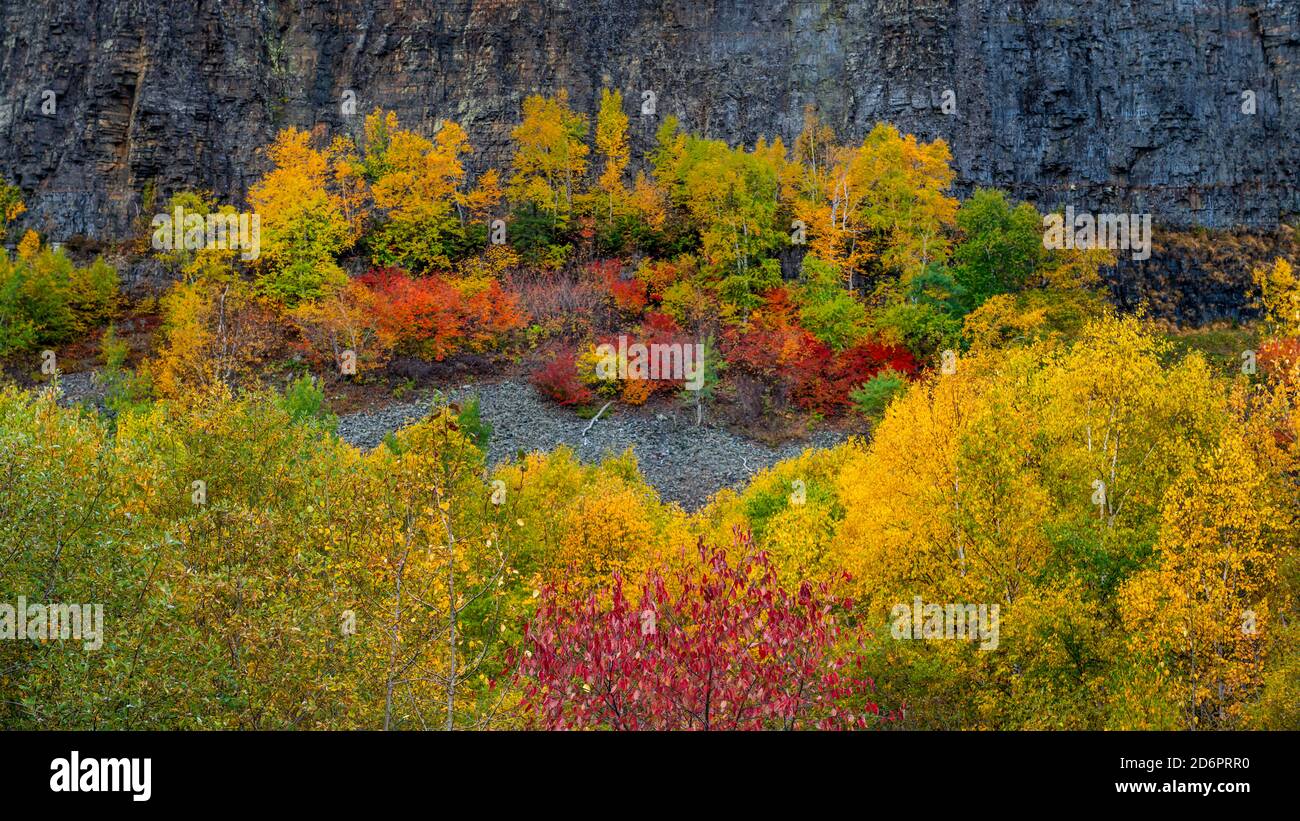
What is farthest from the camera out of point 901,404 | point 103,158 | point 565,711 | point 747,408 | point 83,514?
point 103,158

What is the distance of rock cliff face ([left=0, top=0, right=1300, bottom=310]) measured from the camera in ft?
241

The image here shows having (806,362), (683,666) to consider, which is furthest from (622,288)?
(683,666)

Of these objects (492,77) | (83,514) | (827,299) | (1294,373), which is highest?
(492,77)

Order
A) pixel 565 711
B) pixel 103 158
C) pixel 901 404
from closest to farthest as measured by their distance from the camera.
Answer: pixel 565 711 < pixel 901 404 < pixel 103 158

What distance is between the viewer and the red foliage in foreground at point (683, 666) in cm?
1546

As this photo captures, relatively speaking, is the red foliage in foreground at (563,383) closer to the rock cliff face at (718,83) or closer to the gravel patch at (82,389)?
the gravel patch at (82,389)

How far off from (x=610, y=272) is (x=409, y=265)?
12.5 m

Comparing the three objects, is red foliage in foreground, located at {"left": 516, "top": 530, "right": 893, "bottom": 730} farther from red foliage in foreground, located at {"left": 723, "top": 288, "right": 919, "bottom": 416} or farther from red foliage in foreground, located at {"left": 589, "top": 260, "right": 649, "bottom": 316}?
red foliage in foreground, located at {"left": 589, "top": 260, "right": 649, "bottom": 316}

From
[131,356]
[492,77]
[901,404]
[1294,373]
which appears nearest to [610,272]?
[492,77]

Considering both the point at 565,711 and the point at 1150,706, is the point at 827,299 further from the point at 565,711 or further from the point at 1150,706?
the point at 565,711

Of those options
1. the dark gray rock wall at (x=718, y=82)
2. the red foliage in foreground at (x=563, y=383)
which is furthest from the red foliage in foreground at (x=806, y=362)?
the dark gray rock wall at (x=718, y=82)

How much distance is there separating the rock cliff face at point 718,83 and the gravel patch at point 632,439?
2815 cm

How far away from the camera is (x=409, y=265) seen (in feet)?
216

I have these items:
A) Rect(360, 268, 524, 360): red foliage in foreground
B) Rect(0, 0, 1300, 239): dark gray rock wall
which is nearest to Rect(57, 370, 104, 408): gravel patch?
Rect(360, 268, 524, 360): red foliage in foreground
